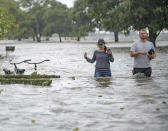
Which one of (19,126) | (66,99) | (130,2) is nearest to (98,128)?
(19,126)

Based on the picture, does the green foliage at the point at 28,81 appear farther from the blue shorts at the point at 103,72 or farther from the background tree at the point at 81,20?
the background tree at the point at 81,20

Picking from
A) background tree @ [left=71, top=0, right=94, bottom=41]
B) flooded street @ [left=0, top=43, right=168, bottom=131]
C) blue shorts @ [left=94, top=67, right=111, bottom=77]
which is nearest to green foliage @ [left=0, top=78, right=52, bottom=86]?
flooded street @ [left=0, top=43, right=168, bottom=131]

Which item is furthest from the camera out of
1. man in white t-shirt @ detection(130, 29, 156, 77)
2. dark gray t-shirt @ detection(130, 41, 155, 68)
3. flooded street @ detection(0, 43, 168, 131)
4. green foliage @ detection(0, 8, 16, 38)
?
green foliage @ detection(0, 8, 16, 38)

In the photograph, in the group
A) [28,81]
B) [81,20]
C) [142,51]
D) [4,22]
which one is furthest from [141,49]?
[81,20]

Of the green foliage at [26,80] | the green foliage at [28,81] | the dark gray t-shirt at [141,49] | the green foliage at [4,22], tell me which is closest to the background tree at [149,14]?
the green foliage at [4,22]

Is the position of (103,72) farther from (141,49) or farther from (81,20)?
(81,20)

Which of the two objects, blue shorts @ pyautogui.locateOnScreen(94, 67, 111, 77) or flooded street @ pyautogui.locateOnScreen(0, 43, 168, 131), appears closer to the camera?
flooded street @ pyautogui.locateOnScreen(0, 43, 168, 131)

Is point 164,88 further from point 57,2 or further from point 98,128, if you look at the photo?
point 57,2

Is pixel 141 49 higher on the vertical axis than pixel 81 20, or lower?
lower

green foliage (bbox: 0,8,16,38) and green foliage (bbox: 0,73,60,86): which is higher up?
green foliage (bbox: 0,8,16,38)

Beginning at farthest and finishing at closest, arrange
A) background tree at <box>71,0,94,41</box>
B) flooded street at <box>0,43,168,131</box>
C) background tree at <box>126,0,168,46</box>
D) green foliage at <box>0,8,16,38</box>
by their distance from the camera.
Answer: background tree at <box>71,0,94,41</box>
green foliage at <box>0,8,16,38</box>
background tree at <box>126,0,168,46</box>
flooded street at <box>0,43,168,131</box>

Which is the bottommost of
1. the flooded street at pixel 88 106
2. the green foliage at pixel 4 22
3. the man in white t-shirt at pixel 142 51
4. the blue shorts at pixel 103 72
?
the flooded street at pixel 88 106

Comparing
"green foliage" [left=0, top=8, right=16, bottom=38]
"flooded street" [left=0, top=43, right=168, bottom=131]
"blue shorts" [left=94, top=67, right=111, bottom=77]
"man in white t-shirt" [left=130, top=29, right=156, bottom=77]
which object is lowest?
"flooded street" [left=0, top=43, right=168, bottom=131]

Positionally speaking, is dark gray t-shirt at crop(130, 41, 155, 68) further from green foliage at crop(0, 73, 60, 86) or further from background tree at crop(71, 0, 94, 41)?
background tree at crop(71, 0, 94, 41)
